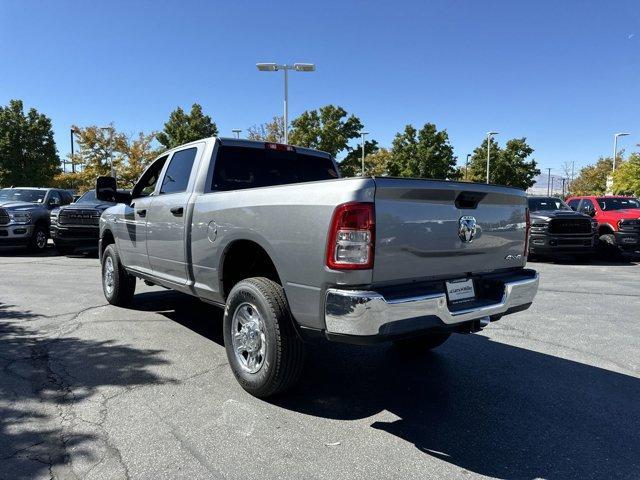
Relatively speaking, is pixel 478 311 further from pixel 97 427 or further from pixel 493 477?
pixel 97 427

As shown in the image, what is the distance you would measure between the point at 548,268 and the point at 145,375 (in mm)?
10828

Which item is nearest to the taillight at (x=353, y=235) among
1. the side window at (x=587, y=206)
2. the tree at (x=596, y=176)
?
the side window at (x=587, y=206)

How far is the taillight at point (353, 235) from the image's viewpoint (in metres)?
2.80

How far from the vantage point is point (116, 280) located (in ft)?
20.9

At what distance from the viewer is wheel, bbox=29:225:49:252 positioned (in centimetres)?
1394

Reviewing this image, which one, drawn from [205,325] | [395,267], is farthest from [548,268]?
[395,267]

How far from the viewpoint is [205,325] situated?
5703 mm

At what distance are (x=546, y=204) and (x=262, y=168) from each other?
12.4 metres

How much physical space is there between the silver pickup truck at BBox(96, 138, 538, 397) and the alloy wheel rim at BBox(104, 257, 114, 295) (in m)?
2.18

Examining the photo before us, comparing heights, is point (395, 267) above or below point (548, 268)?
above

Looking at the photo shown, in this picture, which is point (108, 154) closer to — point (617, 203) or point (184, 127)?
point (184, 127)

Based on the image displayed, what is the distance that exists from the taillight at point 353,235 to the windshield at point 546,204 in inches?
517

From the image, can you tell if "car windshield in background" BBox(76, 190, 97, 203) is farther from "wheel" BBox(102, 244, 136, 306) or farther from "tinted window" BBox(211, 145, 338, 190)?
"tinted window" BBox(211, 145, 338, 190)

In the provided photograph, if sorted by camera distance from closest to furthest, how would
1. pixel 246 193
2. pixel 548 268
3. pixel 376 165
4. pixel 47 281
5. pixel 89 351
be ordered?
1. pixel 246 193
2. pixel 89 351
3. pixel 47 281
4. pixel 548 268
5. pixel 376 165
